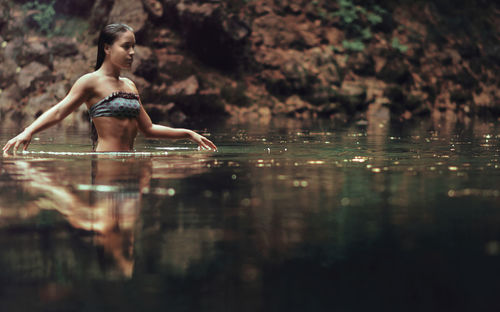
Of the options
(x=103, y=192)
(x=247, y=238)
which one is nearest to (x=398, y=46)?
(x=103, y=192)

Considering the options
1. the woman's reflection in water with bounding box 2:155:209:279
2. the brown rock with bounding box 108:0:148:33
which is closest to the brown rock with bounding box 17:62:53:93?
the brown rock with bounding box 108:0:148:33

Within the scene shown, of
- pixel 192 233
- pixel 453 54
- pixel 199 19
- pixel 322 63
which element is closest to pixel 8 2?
pixel 199 19

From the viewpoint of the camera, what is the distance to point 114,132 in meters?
7.11

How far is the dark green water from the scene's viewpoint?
2.35 meters

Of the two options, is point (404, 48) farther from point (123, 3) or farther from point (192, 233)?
point (192, 233)

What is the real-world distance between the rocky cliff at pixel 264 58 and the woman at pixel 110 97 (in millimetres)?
11577

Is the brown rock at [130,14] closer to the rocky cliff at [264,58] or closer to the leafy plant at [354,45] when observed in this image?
the rocky cliff at [264,58]

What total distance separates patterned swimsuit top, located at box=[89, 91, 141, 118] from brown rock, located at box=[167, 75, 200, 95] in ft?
41.8

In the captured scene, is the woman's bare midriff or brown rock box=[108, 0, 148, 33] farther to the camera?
brown rock box=[108, 0, 148, 33]

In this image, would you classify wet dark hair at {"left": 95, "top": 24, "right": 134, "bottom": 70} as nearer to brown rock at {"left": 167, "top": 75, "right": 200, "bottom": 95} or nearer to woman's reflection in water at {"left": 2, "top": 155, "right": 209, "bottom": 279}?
woman's reflection in water at {"left": 2, "top": 155, "right": 209, "bottom": 279}

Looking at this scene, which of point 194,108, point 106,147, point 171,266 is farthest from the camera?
point 194,108

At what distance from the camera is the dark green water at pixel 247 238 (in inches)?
92.5

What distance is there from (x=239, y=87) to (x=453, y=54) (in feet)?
25.0

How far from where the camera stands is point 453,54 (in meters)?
24.8
